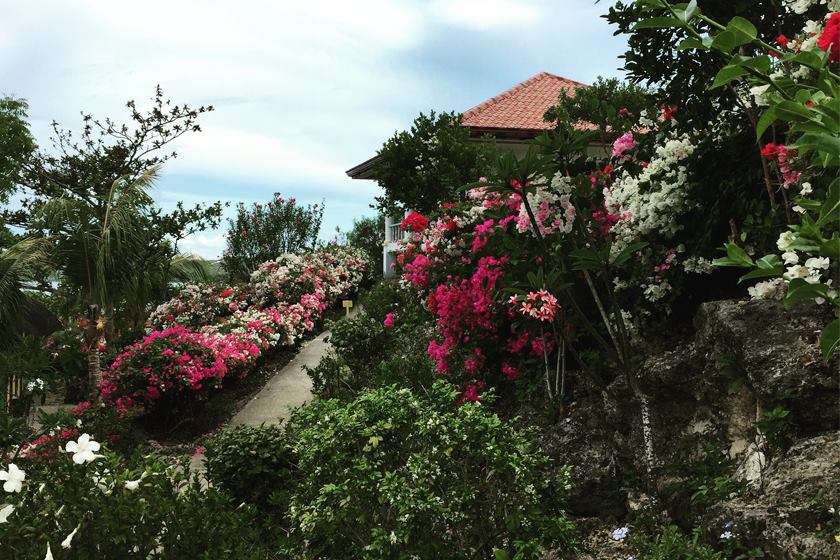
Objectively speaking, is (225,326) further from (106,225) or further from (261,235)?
(261,235)

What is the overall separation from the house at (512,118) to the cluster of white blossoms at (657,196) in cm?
1119

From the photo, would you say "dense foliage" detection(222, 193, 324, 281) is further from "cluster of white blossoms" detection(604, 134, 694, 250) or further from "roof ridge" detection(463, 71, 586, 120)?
"cluster of white blossoms" detection(604, 134, 694, 250)

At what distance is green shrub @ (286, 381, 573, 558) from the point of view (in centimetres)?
344

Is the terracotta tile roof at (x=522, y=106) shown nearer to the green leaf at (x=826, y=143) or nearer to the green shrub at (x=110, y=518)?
the green shrub at (x=110, y=518)

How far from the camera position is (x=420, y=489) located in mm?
3402

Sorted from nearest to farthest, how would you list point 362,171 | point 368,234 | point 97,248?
1. point 97,248
2. point 362,171
3. point 368,234

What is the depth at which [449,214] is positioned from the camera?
341 inches

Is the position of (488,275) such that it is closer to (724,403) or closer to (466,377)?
(466,377)

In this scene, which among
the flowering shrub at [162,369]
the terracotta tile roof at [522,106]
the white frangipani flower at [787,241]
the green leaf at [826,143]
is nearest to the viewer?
the green leaf at [826,143]

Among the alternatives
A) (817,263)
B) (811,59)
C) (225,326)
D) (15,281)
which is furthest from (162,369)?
(811,59)

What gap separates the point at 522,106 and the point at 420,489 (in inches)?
722

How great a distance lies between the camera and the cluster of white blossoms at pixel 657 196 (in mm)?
5133

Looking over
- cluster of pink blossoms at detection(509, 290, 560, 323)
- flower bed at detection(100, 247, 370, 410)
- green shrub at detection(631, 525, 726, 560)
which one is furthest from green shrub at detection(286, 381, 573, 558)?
flower bed at detection(100, 247, 370, 410)

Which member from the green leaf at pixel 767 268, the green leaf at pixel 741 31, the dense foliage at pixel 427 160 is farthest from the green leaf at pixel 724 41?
the dense foliage at pixel 427 160
